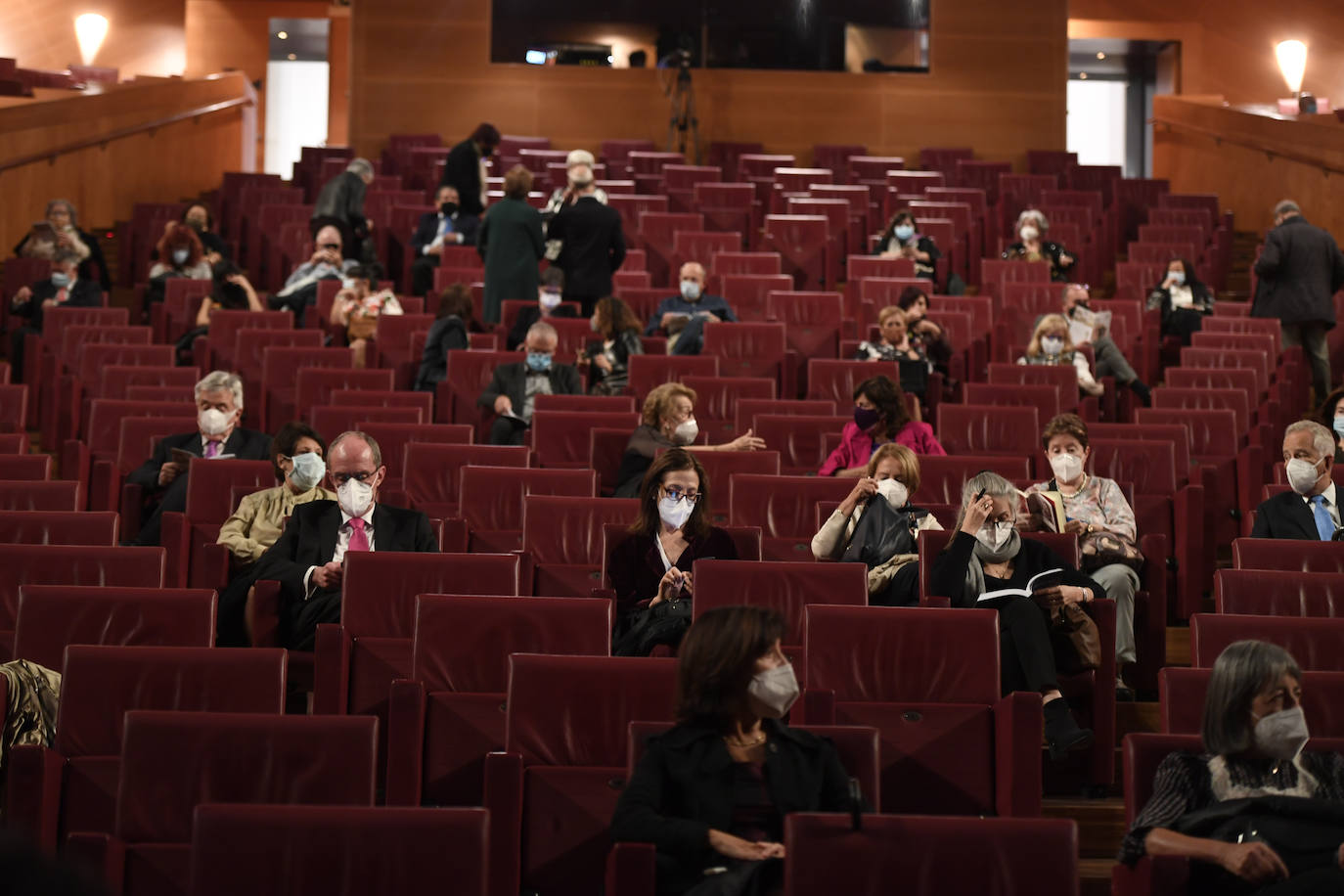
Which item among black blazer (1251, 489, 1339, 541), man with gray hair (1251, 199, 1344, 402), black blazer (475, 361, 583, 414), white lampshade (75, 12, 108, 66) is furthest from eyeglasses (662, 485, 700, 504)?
white lampshade (75, 12, 108, 66)

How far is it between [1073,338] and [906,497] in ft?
11.2

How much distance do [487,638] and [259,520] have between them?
1356 millimetres

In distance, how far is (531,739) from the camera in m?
3.35

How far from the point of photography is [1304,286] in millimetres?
8281

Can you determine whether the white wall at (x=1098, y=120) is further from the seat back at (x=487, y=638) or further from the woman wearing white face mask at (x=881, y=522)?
the seat back at (x=487, y=638)

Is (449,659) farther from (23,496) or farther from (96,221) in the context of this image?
(96,221)

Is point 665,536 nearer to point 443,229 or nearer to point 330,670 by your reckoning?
point 330,670

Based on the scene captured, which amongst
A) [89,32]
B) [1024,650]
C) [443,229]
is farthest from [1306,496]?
[89,32]

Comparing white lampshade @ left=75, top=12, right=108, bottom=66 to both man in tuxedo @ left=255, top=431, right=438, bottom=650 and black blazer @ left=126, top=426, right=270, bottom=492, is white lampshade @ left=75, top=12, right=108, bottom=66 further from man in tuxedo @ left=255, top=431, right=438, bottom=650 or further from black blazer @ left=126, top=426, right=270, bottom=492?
man in tuxedo @ left=255, top=431, right=438, bottom=650

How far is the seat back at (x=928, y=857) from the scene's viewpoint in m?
2.65

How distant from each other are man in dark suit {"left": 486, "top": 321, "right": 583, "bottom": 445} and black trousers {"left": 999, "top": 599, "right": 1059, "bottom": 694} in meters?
2.91

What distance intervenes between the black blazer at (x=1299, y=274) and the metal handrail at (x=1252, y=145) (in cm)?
308

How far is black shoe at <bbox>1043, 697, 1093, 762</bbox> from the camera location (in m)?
3.88

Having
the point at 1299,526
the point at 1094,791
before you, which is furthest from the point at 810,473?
the point at 1094,791
